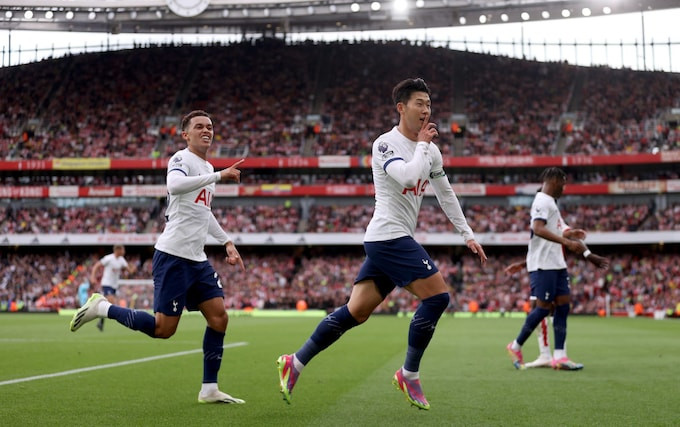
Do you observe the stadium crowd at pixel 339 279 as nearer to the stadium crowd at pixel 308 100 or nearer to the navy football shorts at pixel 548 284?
the stadium crowd at pixel 308 100

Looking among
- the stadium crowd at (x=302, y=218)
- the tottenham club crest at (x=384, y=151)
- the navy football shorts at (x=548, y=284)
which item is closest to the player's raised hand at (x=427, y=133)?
the tottenham club crest at (x=384, y=151)

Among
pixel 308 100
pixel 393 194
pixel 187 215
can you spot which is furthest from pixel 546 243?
pixel 308 100

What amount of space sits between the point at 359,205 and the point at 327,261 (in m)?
4.32

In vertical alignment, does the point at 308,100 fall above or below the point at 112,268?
above

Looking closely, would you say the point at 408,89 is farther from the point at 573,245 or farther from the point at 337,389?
the point at 573,245

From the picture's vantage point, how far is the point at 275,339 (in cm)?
1725

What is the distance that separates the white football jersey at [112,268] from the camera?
2048 cm

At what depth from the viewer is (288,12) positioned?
46.7 meters

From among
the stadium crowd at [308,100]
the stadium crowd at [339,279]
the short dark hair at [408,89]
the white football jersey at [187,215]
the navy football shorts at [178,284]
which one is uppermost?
the stadium crowd at [308,100]

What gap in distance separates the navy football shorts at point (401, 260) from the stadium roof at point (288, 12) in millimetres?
39980

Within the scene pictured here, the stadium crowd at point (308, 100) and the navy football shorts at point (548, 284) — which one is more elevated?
the stadium crowd at point (308, 100)

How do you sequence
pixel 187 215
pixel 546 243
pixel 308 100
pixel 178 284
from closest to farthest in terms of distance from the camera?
pixel 178 284 < pixel 187 215 < pixel 546 243 < pixel 308 100

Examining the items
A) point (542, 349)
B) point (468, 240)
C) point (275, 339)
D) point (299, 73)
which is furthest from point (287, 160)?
point (468, 240)

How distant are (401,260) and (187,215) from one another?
6.68 ft
